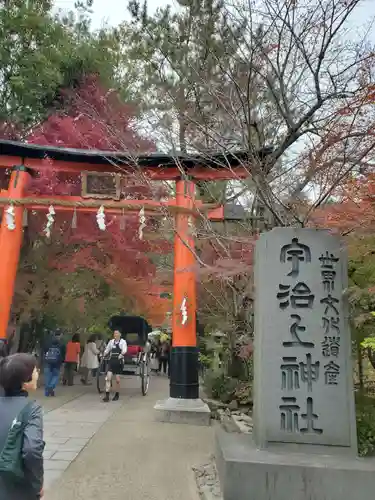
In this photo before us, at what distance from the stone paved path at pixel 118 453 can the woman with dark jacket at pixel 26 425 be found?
1.82m

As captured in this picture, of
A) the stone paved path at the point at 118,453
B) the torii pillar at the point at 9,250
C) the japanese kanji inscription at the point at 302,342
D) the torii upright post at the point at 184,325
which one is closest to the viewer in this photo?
the stone paved path at the point at 118,453

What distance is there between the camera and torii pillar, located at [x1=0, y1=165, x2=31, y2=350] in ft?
29.6

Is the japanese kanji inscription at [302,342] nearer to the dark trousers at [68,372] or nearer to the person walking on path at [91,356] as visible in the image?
the person walking on path at [91,356]

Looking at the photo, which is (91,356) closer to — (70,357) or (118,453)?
(70,357)

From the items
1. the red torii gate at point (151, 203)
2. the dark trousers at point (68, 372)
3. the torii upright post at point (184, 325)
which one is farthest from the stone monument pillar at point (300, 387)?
the dark trousers at point (68, 372)

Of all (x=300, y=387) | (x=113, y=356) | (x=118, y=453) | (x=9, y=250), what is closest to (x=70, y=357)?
(x=113, y=356)

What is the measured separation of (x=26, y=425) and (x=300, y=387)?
9.80 feet

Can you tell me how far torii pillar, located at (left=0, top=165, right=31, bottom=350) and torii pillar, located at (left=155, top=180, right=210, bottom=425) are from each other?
3573 mm

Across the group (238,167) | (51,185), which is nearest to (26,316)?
(51,185)

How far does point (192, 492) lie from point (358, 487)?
1.54m

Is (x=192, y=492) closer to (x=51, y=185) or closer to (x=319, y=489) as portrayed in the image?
(x=319, y=489)

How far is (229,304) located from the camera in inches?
402

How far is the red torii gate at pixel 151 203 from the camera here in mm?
8234

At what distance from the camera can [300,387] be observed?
4.36 metres
